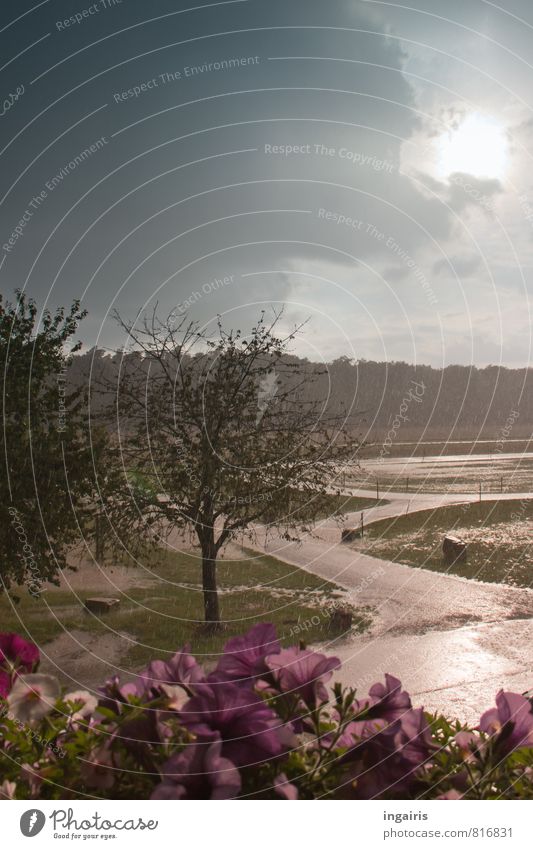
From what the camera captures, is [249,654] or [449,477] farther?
[449,477]

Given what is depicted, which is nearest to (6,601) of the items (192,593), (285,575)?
(192,593)

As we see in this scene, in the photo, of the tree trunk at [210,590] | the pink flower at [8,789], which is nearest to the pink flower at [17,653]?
the pink flower at [8,789]

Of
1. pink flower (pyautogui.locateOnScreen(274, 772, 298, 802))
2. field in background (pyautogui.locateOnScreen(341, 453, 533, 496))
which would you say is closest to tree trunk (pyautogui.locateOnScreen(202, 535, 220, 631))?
pink flower (pyautogui.locateOnScreen(274, 772, 298, 802))

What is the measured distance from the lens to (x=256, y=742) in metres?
1.21

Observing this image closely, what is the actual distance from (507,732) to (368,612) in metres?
12.0

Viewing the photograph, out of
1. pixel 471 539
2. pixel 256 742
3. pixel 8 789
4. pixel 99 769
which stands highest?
pixel 256 742

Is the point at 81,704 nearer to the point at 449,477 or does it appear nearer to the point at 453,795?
the point at 453,795

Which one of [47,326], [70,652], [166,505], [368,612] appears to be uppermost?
[47,326]

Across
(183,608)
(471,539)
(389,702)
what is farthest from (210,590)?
(471,539)

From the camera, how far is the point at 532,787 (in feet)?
4.83

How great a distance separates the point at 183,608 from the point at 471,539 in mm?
10363

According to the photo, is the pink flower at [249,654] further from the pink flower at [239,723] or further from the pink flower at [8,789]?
the pink flower at [8,789]

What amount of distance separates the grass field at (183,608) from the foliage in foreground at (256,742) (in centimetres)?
842

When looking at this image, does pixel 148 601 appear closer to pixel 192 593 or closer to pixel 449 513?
pixel 192 593
